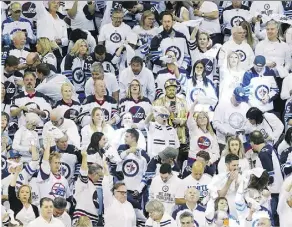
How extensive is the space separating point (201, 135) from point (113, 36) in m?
1.89

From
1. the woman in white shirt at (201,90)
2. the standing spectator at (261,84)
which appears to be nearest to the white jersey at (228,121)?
the woman in white shirt at (201,90)

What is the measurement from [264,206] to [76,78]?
9.41 ft

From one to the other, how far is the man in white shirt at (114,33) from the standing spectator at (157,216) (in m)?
2.63

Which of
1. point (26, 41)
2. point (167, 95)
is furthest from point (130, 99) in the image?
point (26, 41)

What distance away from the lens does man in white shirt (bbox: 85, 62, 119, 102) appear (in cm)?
1736

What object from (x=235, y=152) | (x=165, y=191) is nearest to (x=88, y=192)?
(x=165, y=191)

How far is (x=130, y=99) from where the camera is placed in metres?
17.1

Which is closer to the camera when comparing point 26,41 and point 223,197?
point 223,197

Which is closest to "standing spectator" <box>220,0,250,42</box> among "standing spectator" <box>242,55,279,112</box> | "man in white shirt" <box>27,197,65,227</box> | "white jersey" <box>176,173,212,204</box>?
"standing spectator" <box>242,55,279,112</box>

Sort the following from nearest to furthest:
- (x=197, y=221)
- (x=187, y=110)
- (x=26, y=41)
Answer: (x=197, y=221) → (x=187, y=110) → (x=26, y=41)

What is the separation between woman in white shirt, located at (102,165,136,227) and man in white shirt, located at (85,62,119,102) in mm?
1613

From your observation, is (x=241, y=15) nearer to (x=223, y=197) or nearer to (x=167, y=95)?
(x=167, y=95)

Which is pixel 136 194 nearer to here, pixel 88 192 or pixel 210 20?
pixel 88 192

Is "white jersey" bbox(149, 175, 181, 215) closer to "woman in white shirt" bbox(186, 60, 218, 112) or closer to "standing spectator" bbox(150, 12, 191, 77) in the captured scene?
"woman in white shirt" bbox(186, 60, 218, 112)
